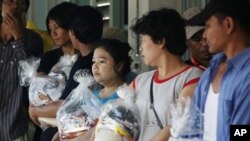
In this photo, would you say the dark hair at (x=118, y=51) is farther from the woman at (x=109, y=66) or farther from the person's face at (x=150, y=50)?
the person's face at (x=150, y=50)

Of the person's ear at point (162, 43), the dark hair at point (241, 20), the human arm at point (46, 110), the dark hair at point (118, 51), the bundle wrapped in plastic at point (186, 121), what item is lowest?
the human arm at point (46, 110)

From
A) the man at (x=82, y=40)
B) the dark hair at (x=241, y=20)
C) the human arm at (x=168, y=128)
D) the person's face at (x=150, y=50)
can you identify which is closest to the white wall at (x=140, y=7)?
the man at (x=82, y=40)

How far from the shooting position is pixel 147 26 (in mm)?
2678

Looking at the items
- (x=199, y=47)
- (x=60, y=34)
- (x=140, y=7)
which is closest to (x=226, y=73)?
(x=199, y=47)

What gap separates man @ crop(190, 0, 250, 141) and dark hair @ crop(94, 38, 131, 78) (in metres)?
0.67

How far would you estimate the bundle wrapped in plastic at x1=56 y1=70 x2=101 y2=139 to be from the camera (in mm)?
3014

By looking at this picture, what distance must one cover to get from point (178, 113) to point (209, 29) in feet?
1.26

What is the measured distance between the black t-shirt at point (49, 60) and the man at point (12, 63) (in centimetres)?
18

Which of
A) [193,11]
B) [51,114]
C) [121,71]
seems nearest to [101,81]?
[121,71]

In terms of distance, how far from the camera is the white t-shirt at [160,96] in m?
2.55

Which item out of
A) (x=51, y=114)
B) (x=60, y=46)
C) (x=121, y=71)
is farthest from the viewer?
(x=60, y=46)

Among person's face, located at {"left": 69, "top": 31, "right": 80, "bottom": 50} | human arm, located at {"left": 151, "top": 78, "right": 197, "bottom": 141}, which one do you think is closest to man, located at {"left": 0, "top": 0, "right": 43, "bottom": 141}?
person's face, located at {"left": 69, "top": 31, "right": 80, "bottom": 50}

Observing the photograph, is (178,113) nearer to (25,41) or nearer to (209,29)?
(209,29)

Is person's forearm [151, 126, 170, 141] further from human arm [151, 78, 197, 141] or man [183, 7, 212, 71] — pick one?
man [183, 7, 212, 71]
